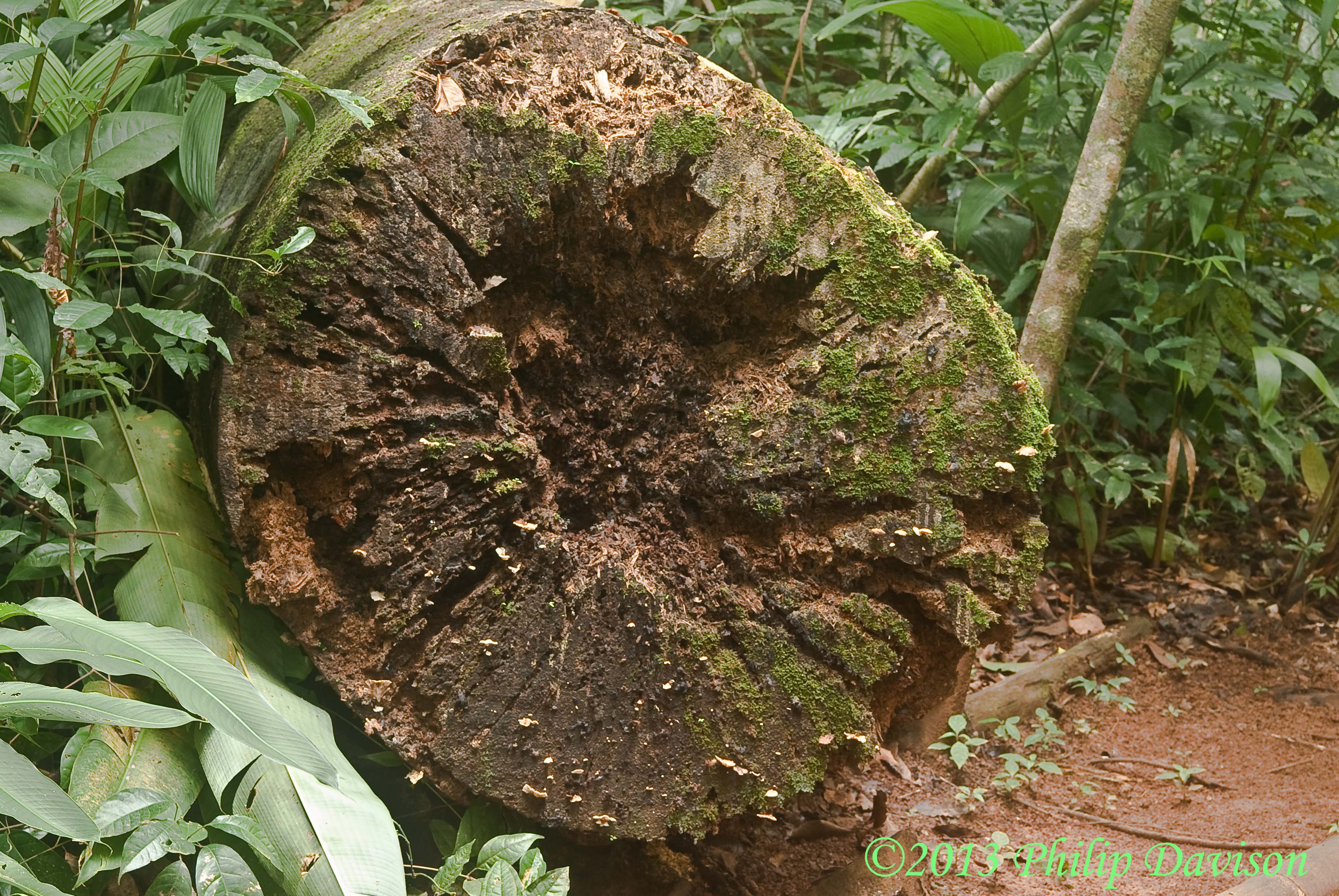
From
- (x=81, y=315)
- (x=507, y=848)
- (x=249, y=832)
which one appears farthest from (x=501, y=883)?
(x=81, y=315)

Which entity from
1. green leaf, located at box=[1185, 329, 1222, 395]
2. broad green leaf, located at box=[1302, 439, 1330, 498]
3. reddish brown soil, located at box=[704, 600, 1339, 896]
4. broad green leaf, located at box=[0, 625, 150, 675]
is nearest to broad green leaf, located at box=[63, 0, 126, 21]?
broad green leaf, located at box=[0, 625, 150, 675]

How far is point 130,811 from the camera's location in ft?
4.12

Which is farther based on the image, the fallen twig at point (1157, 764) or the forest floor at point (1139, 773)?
the fallen twig at point (1157, 764)

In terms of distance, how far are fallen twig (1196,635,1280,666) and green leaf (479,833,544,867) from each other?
2.43 metres

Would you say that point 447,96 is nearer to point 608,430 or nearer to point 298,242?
point 298,242

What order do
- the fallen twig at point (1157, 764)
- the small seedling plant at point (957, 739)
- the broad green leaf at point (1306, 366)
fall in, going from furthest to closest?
the broad green leaf at point (1306, 366) → the small seedling plant at point (957, 739) → the fallen twig at point (1157, 764)

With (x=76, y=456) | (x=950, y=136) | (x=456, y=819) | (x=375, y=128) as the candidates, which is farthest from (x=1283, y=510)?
(x=76, y=456)

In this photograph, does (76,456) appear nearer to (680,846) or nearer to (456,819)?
(456,819)

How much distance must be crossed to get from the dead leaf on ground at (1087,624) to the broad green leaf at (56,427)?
2.69 metres

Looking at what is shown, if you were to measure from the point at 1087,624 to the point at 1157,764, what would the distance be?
596 mm

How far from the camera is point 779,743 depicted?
5.66ft

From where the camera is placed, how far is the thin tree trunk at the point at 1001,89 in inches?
110

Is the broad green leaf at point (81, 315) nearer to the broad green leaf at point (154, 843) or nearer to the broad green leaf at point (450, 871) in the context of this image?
the broad green leaf at point (154, 843)

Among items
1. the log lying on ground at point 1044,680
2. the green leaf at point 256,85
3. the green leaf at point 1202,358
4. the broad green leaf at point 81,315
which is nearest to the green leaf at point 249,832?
the broad green leaf at point 81,315
